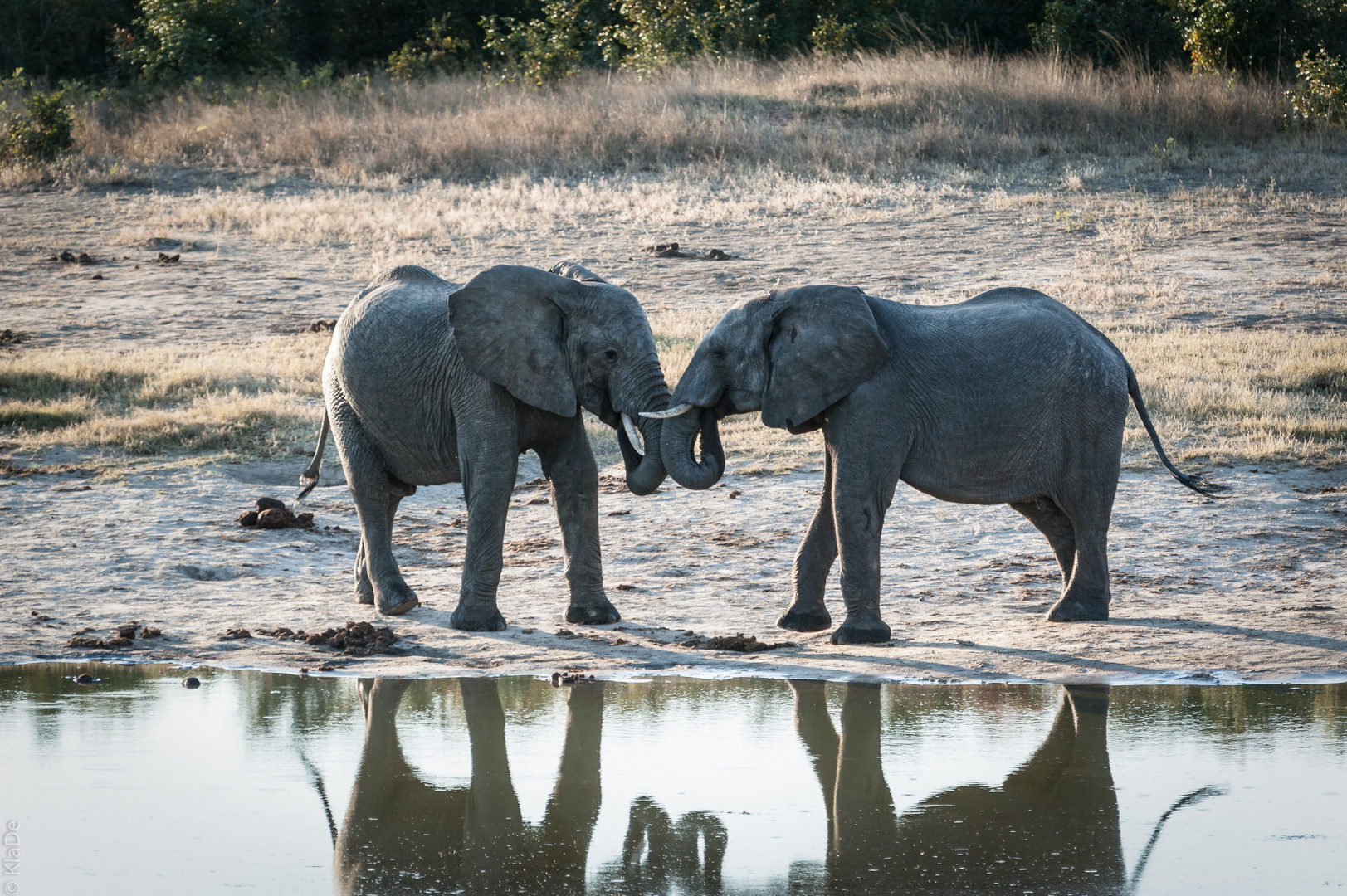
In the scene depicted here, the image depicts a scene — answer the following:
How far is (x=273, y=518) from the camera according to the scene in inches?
388

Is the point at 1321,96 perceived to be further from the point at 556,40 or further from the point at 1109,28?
the point at 556,40

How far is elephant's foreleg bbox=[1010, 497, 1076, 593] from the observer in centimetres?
792

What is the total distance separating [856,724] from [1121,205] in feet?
47.0

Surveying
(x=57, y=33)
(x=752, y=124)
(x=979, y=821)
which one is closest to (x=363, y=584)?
(x=979, y=821)

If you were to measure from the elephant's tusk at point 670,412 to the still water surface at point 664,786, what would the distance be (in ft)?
4.20

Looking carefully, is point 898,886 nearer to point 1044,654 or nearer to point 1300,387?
point 1044,654

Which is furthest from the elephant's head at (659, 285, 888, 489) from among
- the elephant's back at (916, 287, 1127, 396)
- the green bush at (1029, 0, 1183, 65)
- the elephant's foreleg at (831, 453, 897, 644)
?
the green bush at (1029, 0, 1183, 65)

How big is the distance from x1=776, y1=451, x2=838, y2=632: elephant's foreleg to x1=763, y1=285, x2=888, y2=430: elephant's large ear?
495 mm

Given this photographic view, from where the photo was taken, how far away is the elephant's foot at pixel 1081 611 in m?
7.69

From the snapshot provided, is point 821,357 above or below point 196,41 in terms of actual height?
Result: below

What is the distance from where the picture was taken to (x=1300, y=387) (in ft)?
40.9

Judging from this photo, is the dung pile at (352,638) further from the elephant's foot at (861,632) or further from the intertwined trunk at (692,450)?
the elephant's foot at (861,632)

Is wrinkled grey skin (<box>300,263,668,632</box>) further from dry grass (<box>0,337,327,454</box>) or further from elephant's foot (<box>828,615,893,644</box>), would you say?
dry grass (<box>0,337,327,454</box>)

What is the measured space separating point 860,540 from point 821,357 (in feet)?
3.01
